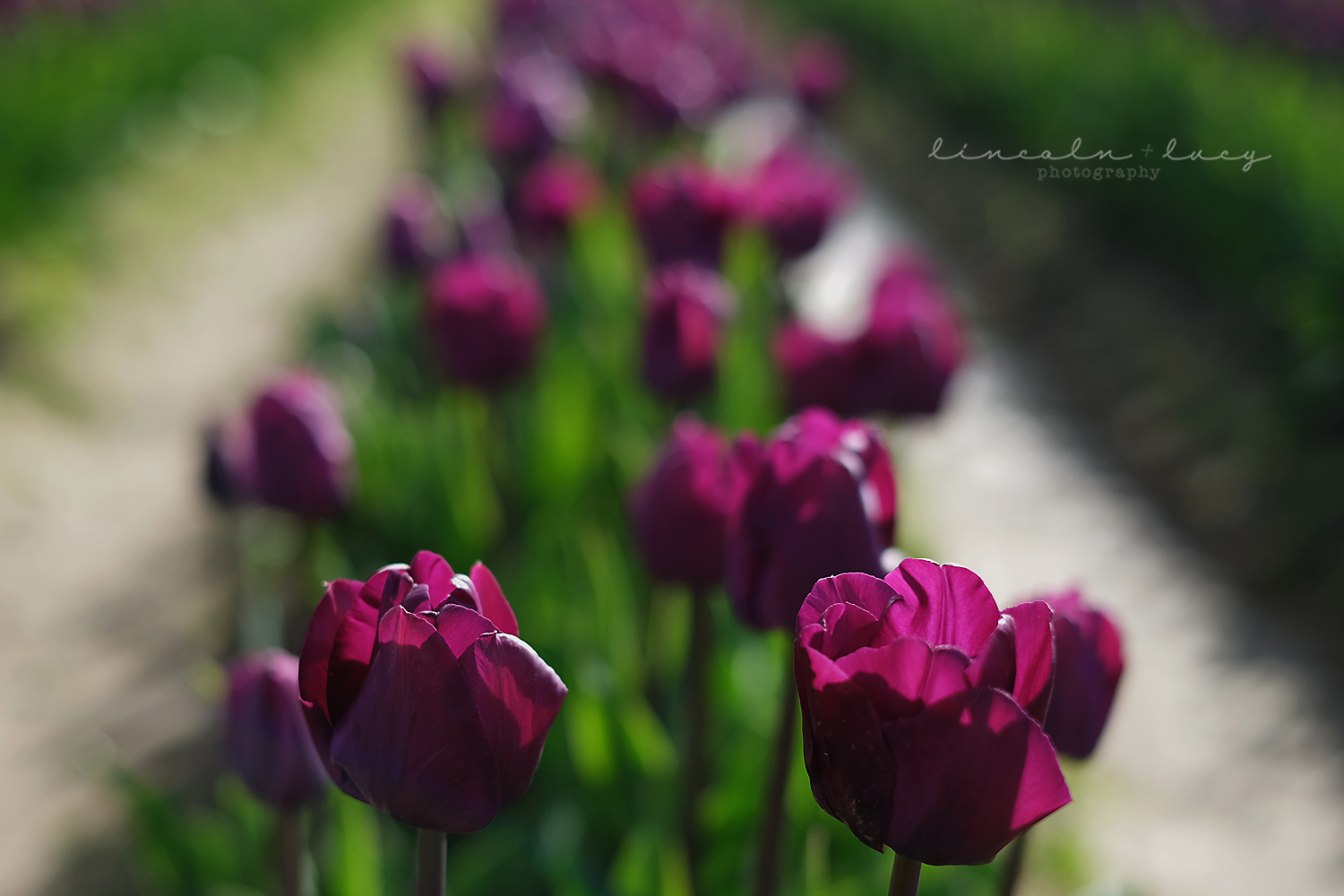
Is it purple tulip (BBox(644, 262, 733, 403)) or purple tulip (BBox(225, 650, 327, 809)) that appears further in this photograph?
purple tulip (BBox(644, 262, 733, 403))

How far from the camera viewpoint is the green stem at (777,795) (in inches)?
44.6

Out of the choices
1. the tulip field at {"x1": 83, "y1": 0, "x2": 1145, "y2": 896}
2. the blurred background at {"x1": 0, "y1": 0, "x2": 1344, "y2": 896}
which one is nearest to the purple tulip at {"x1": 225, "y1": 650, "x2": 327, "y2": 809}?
the tulip field at {"x1": 83, "y1": 0, "x2": 1145, "y2": 896}

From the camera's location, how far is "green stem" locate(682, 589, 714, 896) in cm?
136

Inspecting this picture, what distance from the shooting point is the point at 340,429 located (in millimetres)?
1688

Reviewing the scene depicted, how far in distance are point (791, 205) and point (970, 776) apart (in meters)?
2.19

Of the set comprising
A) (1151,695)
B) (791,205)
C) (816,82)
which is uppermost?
(816,82)

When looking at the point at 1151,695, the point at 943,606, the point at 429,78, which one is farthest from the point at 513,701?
the point at 429,78

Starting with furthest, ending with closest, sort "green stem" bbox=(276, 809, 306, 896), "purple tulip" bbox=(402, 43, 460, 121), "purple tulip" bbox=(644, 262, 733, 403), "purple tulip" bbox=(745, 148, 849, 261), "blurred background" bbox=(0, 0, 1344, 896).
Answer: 1. "purple tulip" bbox=(402, 43, 460, 121)
2. "purple tulip" bbox=(745, 148, 849, 261)
3. "purple tulip" bbox=(644, 262, 733, 403)
4. "blurred background" bbox=(0, 0, 1344, 896)
5. "green stem" bbox=(276, 809, 306, 896)

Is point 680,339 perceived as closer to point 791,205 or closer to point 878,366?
point 878,366

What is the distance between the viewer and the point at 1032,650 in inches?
26.2

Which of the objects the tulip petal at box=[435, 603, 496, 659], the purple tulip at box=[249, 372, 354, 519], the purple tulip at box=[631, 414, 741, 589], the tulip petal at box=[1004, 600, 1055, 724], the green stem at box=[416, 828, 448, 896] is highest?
the tulip petal at box=[1004, 600, 1055, 724]

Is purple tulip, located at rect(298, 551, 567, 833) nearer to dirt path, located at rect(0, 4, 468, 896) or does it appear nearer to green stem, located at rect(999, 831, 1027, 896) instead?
green stem, located at rect(999, 831, 1027, 896)

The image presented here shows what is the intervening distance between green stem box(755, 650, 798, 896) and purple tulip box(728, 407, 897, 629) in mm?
107

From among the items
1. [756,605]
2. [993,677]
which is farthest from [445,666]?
[756,605]
